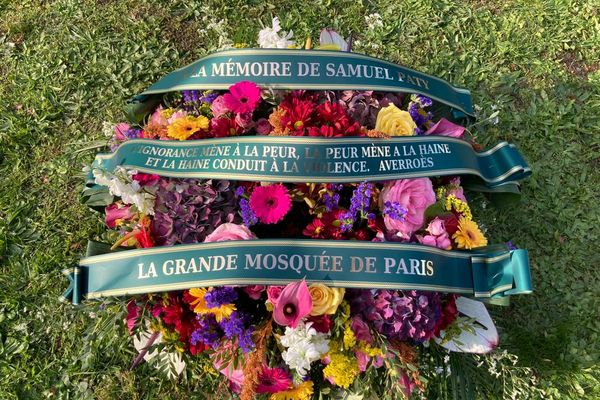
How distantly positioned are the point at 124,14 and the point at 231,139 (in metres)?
2.23

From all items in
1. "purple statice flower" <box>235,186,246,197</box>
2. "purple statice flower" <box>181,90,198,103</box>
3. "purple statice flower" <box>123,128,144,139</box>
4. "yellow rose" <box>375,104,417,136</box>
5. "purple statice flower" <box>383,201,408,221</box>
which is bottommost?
"purple statice flower" <box>383,201,408,221</box>

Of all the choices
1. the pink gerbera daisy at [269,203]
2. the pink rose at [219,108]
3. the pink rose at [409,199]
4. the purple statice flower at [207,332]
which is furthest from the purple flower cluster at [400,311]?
the pink rose at [219,108]

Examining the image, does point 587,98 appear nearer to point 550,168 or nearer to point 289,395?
point 550,168

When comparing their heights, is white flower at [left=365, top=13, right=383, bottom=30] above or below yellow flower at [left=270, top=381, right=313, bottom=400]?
above

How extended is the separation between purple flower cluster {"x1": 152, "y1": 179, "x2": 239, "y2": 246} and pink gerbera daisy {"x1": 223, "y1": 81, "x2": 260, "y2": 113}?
351 mm

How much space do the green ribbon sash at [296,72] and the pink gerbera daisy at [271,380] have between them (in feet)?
4.22

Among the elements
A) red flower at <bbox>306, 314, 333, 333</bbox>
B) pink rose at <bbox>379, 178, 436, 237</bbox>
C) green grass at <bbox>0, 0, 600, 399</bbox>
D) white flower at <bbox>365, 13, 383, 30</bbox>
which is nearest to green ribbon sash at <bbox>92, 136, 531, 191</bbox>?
pink rose at <bbox>379, 178, 436, 237</bbox>

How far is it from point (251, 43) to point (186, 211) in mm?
1903

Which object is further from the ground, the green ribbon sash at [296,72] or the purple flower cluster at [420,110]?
the green ribbon sash at [296,72]

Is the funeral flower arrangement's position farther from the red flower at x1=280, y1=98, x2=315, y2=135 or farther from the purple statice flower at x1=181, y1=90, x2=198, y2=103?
the purple statice flower at x1=181, y1=90, x2=198, y2=103

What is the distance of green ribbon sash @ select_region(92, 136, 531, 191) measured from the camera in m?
2.29

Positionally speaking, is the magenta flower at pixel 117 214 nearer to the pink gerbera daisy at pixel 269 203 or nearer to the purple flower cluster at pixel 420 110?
the pink gerbera daisy at pixel 269 203

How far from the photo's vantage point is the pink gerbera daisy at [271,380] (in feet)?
6.91

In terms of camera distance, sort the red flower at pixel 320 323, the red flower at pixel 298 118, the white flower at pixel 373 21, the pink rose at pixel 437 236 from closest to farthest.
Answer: the red flower at pixel 320 323 < the pink rose at pixel 437 236 < the red flower at pixel 298 118 < the white flower at pixel 373 21
